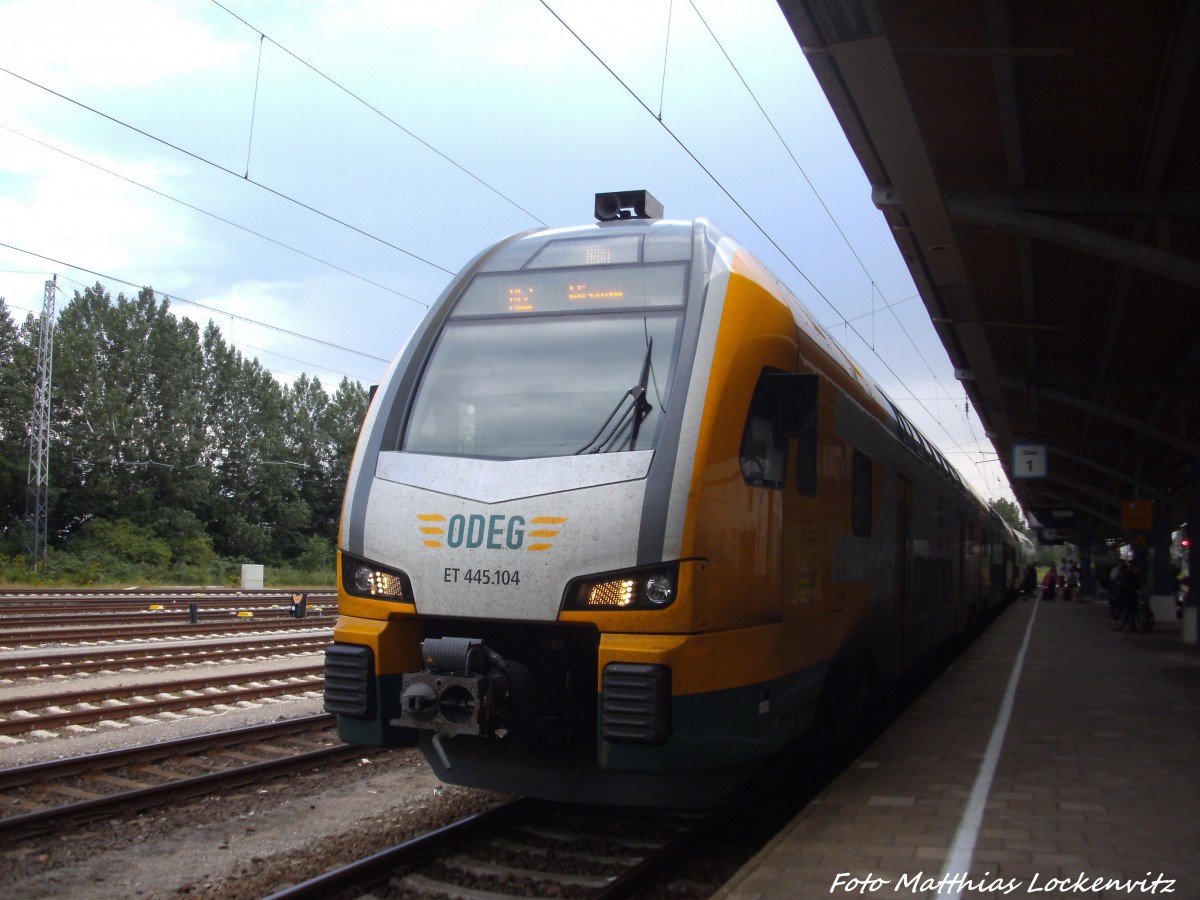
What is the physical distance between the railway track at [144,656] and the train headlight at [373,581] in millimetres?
8925

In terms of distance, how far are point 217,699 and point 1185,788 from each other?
864cm

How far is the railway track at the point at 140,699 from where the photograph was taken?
9781 mm

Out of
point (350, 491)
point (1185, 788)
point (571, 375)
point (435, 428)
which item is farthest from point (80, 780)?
point (1185, 788)

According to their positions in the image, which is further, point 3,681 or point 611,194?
point 3,681

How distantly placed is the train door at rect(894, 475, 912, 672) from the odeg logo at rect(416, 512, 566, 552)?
4.70 metres

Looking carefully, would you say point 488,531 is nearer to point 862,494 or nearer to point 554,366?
point 554,366

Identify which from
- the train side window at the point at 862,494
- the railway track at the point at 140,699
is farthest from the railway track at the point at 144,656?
the train side window at the point at 862,494

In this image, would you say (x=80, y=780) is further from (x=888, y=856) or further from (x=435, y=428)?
(x=888, y=856)

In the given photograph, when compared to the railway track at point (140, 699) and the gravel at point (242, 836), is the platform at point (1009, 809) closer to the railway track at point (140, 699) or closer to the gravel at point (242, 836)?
the gravel at point (242, 836)

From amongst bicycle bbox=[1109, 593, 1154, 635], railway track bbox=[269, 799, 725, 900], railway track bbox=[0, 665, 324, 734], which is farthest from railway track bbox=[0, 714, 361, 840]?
bicycle bbox=[1109, 593, 1154, 635]

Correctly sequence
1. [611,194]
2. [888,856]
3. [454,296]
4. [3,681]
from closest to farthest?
1. [888,856]
2. [454,296]
3. [611,194]
4. [3,681]

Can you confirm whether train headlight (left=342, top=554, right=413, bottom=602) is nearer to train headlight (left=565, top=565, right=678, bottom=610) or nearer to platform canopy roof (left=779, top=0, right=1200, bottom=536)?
train headlight (left=565, top=565, right=678, bottom=610)

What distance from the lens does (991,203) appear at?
1110 cm

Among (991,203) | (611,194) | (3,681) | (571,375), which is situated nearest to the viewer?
(571,375)
